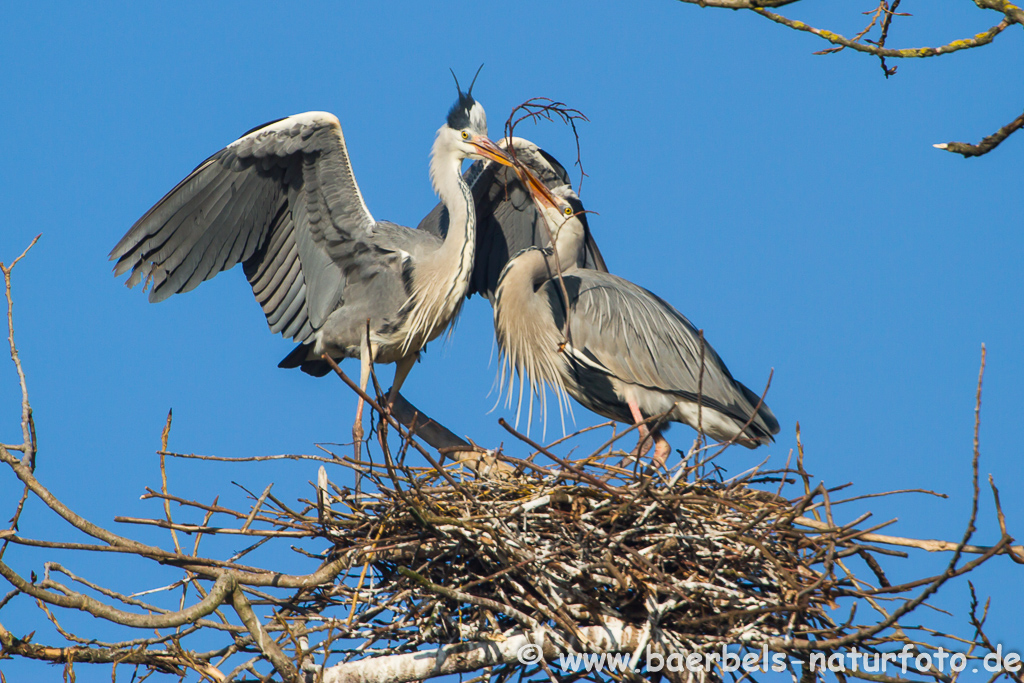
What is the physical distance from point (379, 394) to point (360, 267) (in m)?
3.28

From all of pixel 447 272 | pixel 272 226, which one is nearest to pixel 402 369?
pixel 447 272

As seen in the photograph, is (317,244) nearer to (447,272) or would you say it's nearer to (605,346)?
(447,272)

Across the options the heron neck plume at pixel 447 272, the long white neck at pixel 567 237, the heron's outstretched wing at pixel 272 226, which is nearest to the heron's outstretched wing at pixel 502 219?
the long white neck at pixel 567 237

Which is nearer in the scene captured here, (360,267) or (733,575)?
(733,575)

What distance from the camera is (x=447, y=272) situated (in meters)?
5.83

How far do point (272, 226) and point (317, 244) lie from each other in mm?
268

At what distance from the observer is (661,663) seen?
350 centimetres

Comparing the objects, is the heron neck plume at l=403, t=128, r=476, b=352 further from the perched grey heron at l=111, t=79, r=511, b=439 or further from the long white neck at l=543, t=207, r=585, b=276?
the long white neck at l=543, t=207, r=585, b=276

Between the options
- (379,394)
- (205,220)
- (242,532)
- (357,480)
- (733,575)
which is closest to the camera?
(379,394)

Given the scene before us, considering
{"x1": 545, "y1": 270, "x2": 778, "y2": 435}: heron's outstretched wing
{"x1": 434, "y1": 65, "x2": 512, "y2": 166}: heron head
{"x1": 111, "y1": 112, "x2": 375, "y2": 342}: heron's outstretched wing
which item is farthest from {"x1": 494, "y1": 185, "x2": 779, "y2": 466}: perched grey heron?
{"x1": 111, "y1": 112, "x2": 375, "y2": 342}: heron's outstretched wing

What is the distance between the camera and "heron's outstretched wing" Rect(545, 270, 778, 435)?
227 inches

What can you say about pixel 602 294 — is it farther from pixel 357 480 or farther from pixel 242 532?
pixel 242 532

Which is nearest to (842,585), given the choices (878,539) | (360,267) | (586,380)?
(878,539)

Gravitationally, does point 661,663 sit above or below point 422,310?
below
